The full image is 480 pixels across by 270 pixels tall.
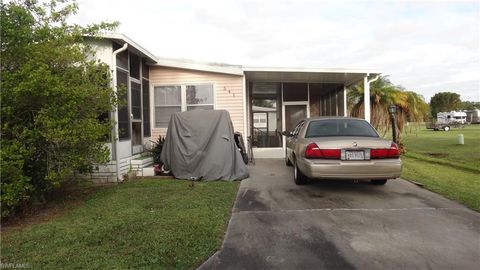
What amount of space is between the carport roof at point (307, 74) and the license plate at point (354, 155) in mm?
5159

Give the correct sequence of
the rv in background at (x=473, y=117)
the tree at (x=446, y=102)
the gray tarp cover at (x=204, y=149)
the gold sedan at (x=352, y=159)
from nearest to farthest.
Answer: the gold sedan at (x=352, y=159) → the gray tarp cover at (x=204, y=149) → the rv in background at (x=473, y=117) → the tree at (x=446, y=102)

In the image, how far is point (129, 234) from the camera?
4391 millimetres

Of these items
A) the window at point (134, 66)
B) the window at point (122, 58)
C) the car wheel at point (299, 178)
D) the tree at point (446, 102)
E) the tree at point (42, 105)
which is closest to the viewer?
the tree at point (42, 105)

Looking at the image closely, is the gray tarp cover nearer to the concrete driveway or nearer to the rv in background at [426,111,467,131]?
the concrete driveway

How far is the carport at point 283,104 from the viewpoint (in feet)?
43.3

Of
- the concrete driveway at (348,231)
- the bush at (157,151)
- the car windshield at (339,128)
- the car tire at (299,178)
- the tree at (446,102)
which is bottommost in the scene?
the concrete driveway at (348,231)

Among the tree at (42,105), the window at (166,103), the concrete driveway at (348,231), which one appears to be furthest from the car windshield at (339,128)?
the window at (166,103)

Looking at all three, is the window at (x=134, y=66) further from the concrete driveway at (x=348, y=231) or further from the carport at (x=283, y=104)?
the concrete driveway at (x=348, y=231)

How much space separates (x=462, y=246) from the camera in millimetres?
3947

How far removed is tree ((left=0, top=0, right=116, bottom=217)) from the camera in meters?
4.92

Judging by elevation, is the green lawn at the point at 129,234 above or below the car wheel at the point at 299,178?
below

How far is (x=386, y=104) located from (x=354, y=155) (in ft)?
36.8

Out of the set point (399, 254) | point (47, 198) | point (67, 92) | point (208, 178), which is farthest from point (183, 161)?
point (399, 254)

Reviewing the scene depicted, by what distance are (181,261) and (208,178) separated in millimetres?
4639
